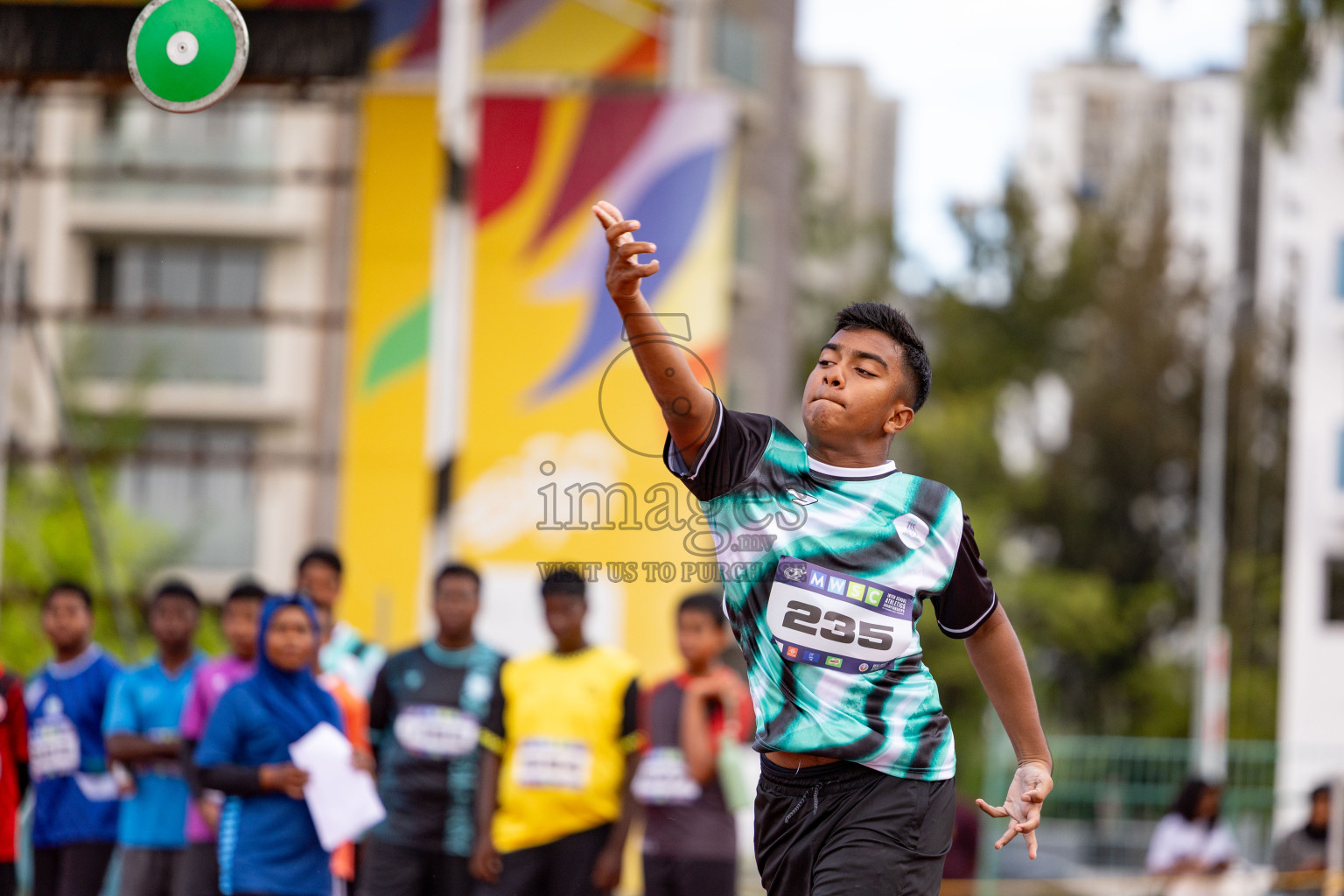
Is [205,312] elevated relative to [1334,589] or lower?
elevated

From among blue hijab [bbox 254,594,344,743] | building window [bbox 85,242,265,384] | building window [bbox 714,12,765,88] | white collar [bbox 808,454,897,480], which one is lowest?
blue hijab [bbox 254,594,344,743]

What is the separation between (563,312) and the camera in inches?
613

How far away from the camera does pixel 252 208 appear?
88.9ft

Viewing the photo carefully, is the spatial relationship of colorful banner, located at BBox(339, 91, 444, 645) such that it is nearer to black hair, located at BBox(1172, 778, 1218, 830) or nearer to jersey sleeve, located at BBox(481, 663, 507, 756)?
black hair, located at BBox(1172, 778, 1218, 830)

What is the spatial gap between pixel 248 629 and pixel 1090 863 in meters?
13.9

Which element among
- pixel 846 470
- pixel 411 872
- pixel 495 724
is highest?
pixel 846 470

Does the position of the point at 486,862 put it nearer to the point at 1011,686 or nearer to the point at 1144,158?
the point at 1011,686

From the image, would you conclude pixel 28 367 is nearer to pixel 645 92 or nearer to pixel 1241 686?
pixel 645 92

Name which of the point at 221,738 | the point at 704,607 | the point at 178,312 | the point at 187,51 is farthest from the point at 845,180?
the point at 187,51

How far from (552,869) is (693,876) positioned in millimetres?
656

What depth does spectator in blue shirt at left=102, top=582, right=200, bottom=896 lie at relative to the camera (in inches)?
294

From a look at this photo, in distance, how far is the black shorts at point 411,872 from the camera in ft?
24.3

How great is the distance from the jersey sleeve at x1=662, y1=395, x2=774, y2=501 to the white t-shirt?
9511 mm

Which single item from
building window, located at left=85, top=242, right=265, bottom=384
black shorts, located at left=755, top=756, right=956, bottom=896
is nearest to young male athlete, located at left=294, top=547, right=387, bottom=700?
black shorts, located at left=755, top=756, right=956, bottom=896
